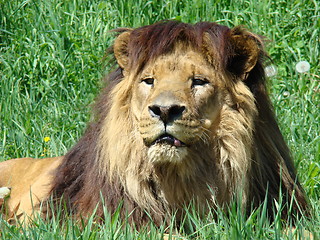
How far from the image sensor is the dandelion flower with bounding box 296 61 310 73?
6.34m

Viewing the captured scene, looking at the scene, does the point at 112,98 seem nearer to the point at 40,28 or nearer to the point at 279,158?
the point at 279,158

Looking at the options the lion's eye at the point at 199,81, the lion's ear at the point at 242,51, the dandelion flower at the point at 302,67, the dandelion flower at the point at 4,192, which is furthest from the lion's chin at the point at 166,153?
the dandelion flower at the point at 302,67

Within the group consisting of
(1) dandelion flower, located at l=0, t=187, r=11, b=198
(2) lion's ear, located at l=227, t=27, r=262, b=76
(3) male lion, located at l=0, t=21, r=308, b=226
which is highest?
(2) lion's ear, located at l=227, t=27, r=262, b=76

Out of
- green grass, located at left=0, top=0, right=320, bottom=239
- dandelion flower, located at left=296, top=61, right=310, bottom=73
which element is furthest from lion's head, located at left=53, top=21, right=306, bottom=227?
dandelion flower, located at left=296, top=61, right=310, bottom=73

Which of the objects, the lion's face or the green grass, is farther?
the green grass

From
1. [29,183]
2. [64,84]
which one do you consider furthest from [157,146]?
[64,84]

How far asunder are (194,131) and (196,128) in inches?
0.8

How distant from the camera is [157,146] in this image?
3.73 metres

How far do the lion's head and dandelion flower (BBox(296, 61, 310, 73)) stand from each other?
7.55 feet

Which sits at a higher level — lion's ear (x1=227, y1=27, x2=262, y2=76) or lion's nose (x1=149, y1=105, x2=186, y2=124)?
lion's ear (x1=227, y1=27, x2=262, y2=76)

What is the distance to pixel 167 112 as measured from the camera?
12.0ft

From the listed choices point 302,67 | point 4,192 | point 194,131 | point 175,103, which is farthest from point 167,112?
point 302,67

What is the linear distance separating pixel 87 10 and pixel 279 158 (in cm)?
371

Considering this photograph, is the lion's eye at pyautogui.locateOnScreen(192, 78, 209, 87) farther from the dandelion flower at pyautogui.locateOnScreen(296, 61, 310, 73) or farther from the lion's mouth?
the dandelion flower at pyautogui.locateOnScreen(296, 61, 310, 73)
